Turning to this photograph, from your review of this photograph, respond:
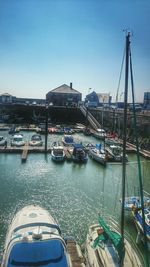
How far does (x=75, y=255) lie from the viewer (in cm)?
1423

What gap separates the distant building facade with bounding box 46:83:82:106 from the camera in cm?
11006

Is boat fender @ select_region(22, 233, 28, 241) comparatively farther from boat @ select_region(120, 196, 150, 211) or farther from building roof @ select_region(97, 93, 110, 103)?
building roof @ select_region(97, 93, 110, 103)

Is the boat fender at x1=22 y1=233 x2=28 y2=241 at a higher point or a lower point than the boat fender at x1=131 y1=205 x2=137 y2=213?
higher

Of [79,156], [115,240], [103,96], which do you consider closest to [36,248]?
[115,240]

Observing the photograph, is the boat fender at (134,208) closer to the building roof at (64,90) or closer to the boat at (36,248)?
the boat at (36,248)

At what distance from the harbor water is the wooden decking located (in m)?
3.75

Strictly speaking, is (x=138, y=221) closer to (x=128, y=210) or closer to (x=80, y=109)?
(x=128, y=210)

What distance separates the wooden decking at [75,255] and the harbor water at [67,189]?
12.3 ft

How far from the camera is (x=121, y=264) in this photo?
1215 cm

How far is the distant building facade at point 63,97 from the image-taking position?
110m

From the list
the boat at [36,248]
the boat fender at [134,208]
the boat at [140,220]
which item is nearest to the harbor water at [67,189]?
the boat at [140,220]

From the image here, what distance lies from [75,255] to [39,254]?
4439mm

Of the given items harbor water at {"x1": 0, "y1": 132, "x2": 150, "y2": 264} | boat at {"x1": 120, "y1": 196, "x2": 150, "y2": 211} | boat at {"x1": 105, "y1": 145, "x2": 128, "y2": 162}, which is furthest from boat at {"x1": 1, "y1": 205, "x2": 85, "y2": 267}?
boat at {"x1": 105, "y1": 145, "x2": 128, "y2": 162}

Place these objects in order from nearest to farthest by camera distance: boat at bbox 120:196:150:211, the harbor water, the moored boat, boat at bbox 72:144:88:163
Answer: the moored boat < boat at bbox 120:196:150:211 < the harbor water < boat at bbox 72:144:88:163
